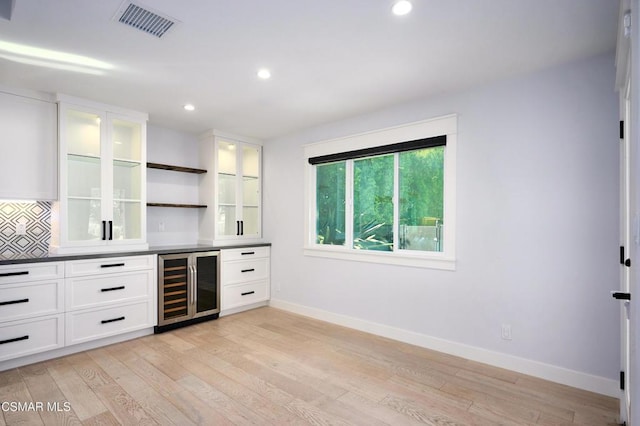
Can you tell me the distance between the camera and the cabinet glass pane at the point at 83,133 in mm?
3434

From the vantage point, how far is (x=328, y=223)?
176 inches

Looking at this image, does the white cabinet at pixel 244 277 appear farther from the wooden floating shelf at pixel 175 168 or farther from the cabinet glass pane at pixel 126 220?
the wooden floating shelf at pixel 175 168

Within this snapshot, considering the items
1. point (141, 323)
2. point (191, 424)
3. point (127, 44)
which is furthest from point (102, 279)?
point (127, 44)

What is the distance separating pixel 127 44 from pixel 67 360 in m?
2.78

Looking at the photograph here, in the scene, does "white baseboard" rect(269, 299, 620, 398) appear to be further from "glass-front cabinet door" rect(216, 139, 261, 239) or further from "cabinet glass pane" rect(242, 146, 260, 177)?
"cabinet glass pane" rect(242, 146, 260, 177)

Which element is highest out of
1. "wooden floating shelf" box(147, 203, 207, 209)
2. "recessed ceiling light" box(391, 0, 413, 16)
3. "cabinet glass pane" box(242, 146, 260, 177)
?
"recessed ceiling light" box(391, 0, 413, 16)

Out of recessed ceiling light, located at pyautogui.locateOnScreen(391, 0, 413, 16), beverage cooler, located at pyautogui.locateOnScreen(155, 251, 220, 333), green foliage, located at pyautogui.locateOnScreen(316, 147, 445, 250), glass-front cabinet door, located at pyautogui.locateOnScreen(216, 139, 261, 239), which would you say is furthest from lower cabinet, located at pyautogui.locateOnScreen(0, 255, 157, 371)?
recessed ceiling light, located at pyautogui.locateOnScreen(391, 0, 413, 16)

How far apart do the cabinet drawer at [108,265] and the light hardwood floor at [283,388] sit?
2.51 feet

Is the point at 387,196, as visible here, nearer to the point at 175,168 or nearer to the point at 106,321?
the point at 175,168

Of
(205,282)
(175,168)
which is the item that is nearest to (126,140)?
(175,168)

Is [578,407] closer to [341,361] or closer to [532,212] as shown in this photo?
[532,212]

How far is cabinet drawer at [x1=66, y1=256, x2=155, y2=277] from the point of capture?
3.25 meters

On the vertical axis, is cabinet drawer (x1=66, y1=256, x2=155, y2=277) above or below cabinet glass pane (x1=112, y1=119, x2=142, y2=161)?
below

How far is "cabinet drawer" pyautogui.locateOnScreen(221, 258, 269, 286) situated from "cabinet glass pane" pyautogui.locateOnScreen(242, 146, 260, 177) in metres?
1.30
